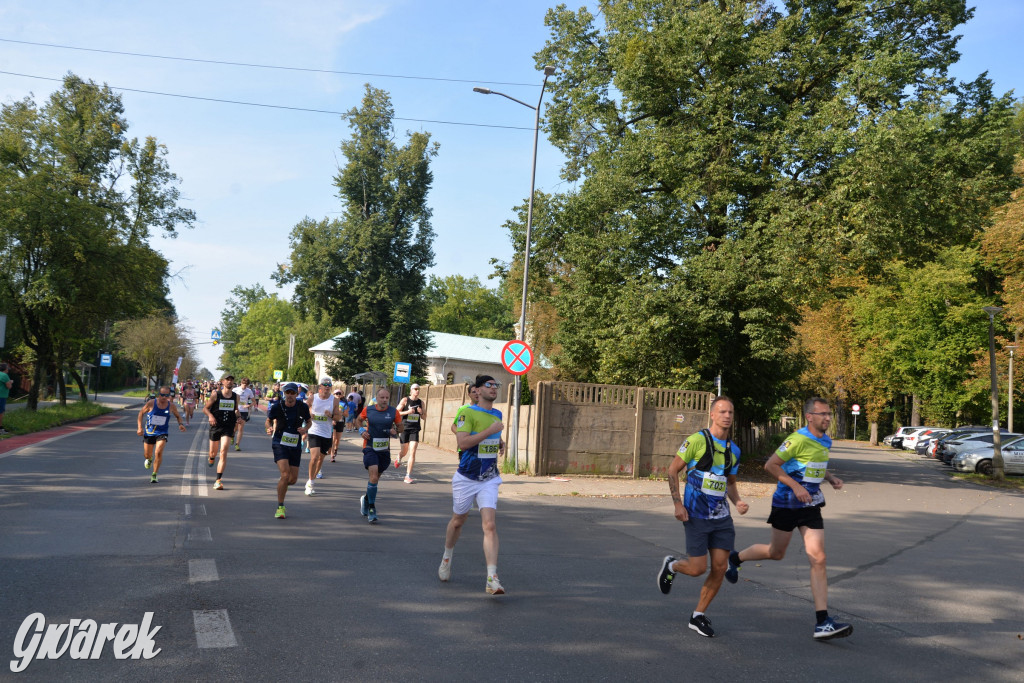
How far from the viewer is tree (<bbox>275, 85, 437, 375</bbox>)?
5212 cm

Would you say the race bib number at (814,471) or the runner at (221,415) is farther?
the runner at (221,415)

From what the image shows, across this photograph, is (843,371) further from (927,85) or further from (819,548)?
(819,548)

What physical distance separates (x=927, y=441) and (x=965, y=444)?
11.2 metres

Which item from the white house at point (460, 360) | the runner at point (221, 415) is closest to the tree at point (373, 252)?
the white house at point (460, 360)

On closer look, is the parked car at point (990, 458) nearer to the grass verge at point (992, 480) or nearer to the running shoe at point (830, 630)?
the grass verge at point (992, 480)

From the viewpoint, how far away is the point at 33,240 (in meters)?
28.0

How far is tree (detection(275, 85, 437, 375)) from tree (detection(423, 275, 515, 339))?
46051 mm

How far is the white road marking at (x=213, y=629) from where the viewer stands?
507 centimetres

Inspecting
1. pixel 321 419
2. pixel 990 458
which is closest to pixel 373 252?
pixel 990 458

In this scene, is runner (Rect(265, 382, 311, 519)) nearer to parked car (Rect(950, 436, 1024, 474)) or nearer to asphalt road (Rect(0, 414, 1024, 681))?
asphalt road (Rect(0, 414, 1024, 681))

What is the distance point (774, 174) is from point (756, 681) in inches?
749

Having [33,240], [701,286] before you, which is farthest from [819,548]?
[33,240]

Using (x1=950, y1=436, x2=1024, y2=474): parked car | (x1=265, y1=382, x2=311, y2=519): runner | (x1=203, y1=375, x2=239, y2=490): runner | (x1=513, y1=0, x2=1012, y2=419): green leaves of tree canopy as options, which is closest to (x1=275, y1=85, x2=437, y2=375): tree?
(x1=513, y1=0, x2=1012, y2=419): green leaves of tree canopy

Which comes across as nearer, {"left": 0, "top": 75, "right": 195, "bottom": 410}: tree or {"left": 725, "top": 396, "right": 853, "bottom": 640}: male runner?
{"left": 725, "top": 396, "right": 853, "bottom": 640}: male runner
